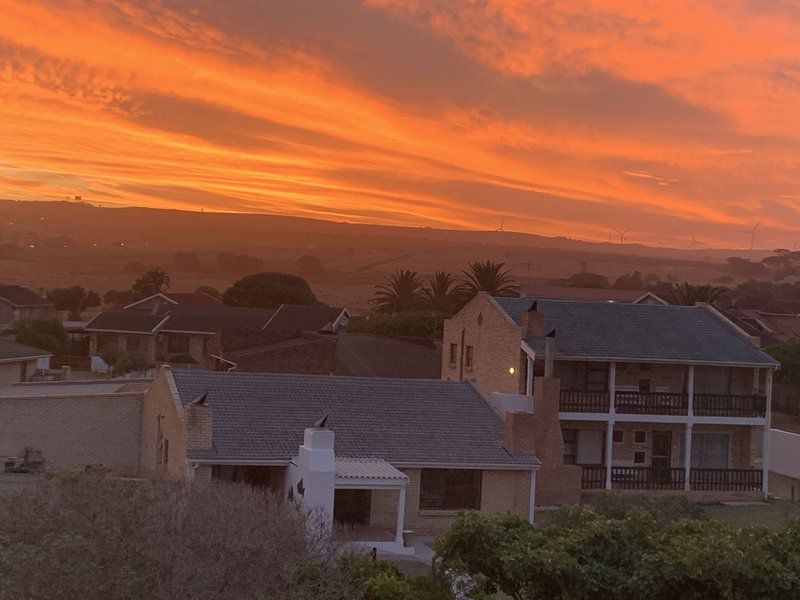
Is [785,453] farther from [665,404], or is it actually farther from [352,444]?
[352,444]

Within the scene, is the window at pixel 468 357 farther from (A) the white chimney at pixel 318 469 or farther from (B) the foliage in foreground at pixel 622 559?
(B) the foliage in foreground at pixel 622 559

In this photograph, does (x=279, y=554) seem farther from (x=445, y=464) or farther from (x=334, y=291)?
(x=334, y=291)

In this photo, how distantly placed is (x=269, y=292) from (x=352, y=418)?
7793 cm

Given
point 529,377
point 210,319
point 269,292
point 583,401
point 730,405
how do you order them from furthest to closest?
point 269,292 < point 210,319 < point 730,405 < point 583,401 < point 529,377

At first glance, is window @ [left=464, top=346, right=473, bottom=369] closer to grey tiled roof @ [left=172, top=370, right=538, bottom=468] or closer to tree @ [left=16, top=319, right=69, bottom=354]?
grey tiled roof @ [left=172, top=370, right=538, bottom=468]

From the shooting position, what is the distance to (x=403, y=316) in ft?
240

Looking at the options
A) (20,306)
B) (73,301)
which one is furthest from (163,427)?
(73,301)

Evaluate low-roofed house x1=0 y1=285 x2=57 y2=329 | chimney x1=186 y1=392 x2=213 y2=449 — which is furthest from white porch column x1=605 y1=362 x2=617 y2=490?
low-roofed house x1=0 y1=285 x2=57 y2=329

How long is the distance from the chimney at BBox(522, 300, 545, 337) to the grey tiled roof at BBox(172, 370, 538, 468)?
4.71m

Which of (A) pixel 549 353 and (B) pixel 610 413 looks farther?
(B) pixel 610 413

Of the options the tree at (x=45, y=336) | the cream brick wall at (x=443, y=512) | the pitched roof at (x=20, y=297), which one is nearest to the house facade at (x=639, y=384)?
the cream brick wall at (x=443, y=512)

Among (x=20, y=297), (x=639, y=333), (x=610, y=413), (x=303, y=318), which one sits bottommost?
(x=610, y=413)

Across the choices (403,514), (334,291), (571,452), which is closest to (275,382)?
(403,514)

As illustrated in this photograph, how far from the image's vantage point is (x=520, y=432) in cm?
3306
